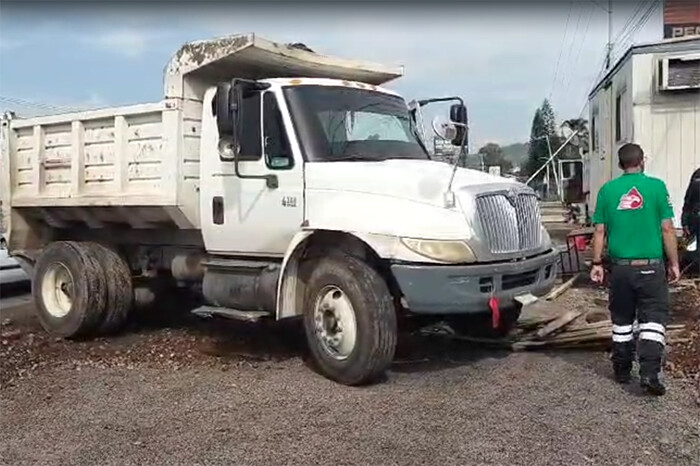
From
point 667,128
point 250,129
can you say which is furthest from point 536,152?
point 250,129

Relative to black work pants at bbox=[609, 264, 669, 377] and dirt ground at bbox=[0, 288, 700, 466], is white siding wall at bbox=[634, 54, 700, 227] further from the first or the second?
black work pants at bbox=[609, 264, 669, 377]

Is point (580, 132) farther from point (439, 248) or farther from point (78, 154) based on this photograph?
point (439, 248)

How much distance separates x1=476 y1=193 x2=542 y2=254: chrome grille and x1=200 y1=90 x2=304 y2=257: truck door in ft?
5.16

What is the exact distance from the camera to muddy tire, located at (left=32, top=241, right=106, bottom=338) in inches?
325

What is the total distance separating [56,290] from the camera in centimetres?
872

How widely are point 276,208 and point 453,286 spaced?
182 centimetres

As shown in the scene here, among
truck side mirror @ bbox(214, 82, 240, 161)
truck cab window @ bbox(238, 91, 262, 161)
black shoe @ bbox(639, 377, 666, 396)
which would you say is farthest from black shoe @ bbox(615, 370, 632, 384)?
truck side mirror @ bbox(214, 82, 240, 161)

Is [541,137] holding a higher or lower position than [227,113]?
higher

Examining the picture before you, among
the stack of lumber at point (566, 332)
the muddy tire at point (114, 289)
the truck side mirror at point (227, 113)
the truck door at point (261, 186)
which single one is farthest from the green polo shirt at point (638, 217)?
the muddy tire at point (114, 289)

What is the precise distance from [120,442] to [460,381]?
104 inches

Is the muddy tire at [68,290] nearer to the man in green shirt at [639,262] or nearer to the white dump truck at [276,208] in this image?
the white dump truck at [276,208]

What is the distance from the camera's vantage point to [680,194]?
11.9m

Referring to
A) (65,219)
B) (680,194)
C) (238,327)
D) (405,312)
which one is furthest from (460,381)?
(680,194)

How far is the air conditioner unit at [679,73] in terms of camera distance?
448 inches
